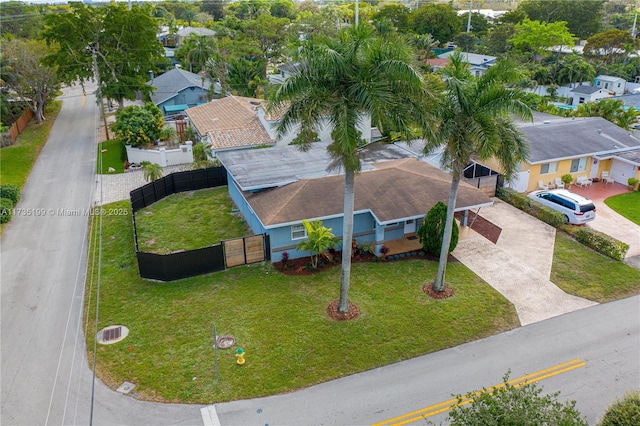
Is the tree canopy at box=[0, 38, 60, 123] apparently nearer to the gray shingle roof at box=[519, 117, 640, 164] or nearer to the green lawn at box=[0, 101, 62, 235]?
the green lawn at box=[0, 101, 62, 235]

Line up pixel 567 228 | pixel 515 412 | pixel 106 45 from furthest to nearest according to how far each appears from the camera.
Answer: pixel 106 45
pixel 567 228
pixel 515 412

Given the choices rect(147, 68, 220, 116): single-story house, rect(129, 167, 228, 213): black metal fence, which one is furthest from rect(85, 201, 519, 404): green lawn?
rect(147, 68, 220, 116): single-story house

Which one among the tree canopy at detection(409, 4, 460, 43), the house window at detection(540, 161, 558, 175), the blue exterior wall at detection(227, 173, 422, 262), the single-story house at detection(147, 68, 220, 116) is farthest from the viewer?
the tree canopy at detection(409, 4, 460, 43)

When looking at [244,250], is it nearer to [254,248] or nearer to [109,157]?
[254,248]

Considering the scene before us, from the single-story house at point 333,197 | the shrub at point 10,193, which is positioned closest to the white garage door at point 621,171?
the single-story house at point 333,197

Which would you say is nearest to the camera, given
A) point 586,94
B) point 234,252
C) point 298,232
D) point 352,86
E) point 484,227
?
point 352,86

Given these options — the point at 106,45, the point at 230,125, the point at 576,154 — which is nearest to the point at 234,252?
the point at 230,125
